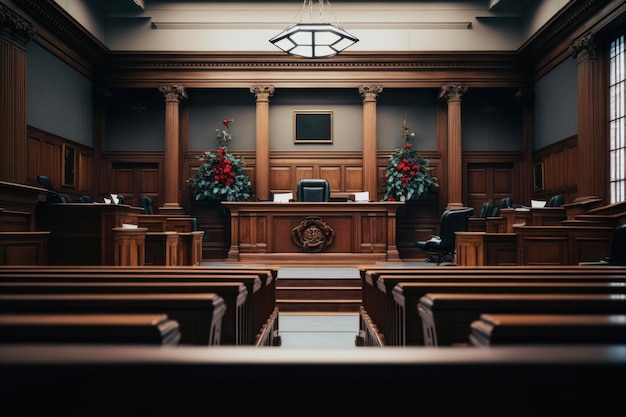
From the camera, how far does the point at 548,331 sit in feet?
3.27

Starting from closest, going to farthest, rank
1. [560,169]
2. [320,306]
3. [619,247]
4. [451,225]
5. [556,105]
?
[619,247], [320,306], [451,225], [560,169], [556,105]

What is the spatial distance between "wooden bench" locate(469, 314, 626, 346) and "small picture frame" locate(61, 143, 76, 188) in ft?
33.4

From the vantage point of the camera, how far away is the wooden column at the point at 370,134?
11.3 meters

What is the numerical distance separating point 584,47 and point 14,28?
900cm

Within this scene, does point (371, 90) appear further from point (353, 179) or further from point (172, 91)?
point (172, 91)

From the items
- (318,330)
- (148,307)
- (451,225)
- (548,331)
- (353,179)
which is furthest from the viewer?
(353,179)

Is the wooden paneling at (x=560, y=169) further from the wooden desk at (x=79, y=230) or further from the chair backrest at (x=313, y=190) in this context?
the wooden desk at (x=79, y=230)

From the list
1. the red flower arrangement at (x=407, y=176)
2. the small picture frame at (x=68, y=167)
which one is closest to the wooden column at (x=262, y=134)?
the red flower arrangement at (x=407, y=176)

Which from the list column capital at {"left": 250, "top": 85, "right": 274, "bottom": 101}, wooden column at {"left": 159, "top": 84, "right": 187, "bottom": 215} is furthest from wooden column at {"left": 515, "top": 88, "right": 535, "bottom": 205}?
wooden column at {"left": 159, "top": 84, "right": 187, "bottom": 215}

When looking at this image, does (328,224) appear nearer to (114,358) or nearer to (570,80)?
(570,80)

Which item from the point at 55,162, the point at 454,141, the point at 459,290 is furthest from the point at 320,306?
the point at 454,141

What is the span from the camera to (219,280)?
2.31m
